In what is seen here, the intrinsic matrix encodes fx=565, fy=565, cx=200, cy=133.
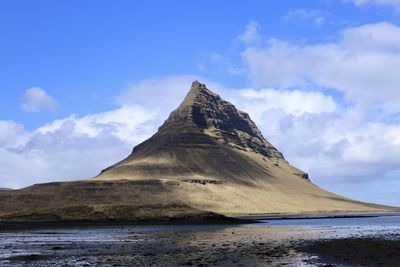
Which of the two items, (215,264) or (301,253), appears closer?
(215,264)

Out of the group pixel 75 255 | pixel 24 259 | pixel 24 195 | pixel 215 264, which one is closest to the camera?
pixel 215 264

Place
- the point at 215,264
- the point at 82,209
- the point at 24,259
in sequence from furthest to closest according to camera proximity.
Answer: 1. the point at 82,209
2. the point at 24,259
3. the point at 215,264

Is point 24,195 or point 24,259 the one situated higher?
point 24,195

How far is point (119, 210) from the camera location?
451 ft

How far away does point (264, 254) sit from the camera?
45031 millimetres

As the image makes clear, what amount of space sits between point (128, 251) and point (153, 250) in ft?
7.78

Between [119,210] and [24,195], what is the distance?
74802 millimetres

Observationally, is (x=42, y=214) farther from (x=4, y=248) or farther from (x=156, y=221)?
(x=4, y=248)

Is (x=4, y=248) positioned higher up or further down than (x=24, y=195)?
further down

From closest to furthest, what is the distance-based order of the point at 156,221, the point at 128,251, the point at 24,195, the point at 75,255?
the point at 75,255 < the point at 128,251 < the point at 156,221 < the point at 24,195

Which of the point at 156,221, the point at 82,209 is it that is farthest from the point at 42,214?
the point at 156,221

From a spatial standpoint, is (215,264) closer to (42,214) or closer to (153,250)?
(153,250)

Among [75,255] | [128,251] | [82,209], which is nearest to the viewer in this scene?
[75,255]

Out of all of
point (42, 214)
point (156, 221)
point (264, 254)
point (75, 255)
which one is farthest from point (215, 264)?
point (42, 214)
